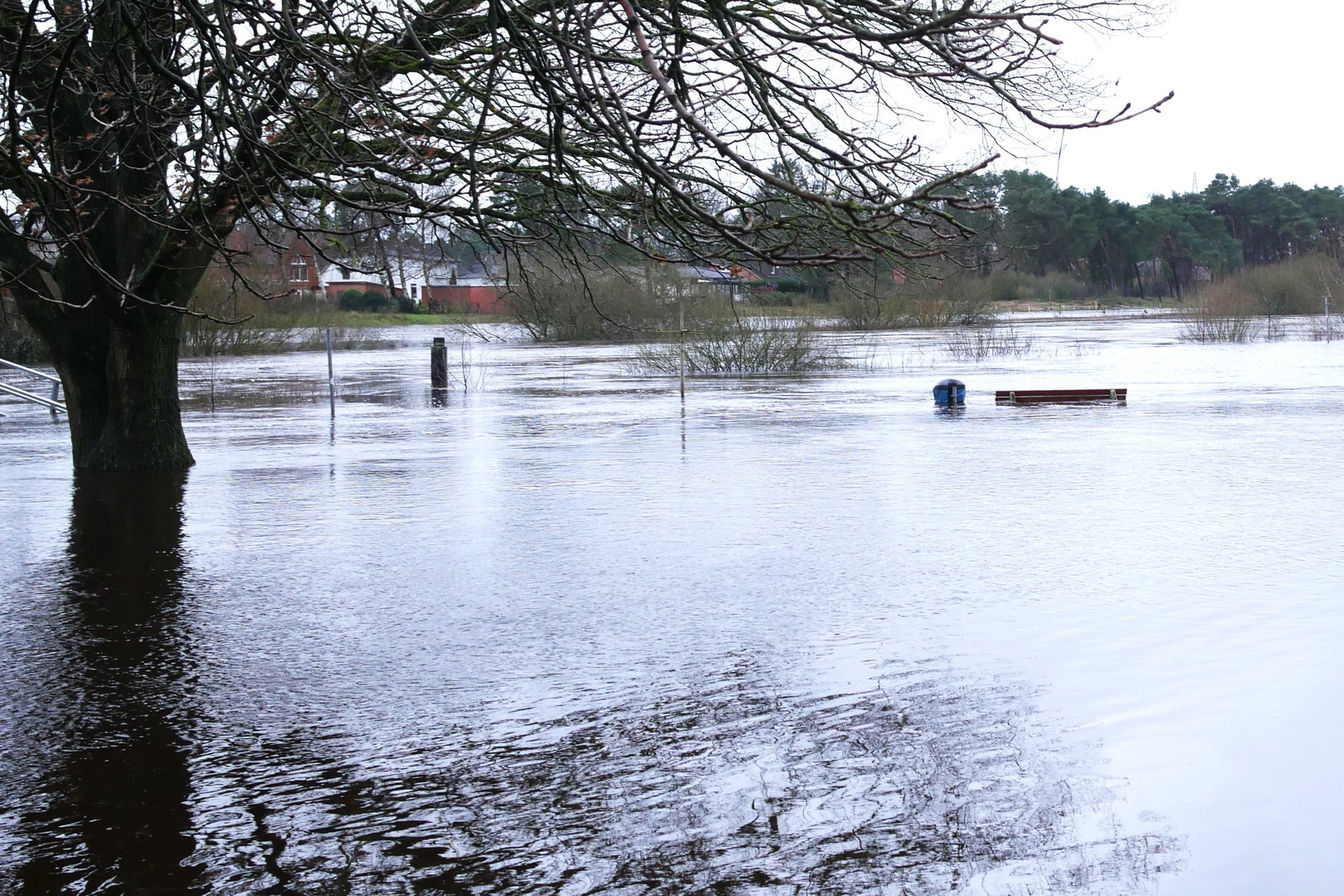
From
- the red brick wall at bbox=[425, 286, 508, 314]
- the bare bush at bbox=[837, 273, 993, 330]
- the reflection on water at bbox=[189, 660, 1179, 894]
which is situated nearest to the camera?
the reflection on water at bbox=[189, 660, 1179, 894]

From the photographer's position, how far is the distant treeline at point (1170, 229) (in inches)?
3999

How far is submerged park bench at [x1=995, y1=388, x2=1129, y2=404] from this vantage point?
23959 mm

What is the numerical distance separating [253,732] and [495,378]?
94.5ft

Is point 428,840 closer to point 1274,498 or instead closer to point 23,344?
point 1274,498

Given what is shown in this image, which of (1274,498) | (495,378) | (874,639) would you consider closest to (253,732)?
(874,639)

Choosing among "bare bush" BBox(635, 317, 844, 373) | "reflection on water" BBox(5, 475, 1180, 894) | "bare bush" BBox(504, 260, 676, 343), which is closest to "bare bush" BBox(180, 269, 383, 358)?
"bare bush" BBox(504, 260, 676, 343)

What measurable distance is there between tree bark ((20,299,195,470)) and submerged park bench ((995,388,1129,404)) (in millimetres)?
13230

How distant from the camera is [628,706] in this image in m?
6.62

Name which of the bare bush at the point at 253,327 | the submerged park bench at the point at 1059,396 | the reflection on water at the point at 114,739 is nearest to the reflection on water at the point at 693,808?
the reflection on water at the point at 114,739

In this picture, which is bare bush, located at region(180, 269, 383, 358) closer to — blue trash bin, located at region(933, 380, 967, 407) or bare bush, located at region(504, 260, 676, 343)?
bare bush, located at region(504, 260, 676, 343)

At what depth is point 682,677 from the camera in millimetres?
7152

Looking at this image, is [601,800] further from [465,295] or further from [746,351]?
[465,295]

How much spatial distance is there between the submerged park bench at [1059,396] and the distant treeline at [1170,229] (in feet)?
245

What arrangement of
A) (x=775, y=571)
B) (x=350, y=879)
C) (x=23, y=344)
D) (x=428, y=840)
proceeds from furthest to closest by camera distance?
(x=23, y=344) → (x=775, y=571) → (x=428, y=840) → (x=350, y=879)
